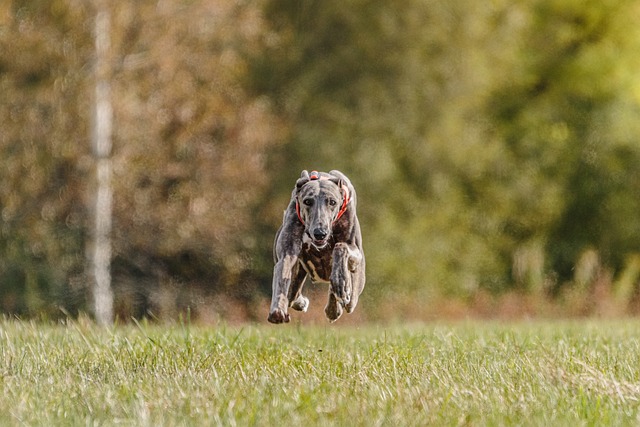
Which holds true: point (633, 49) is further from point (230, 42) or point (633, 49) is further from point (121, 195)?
point (121, 195)

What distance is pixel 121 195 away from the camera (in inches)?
832

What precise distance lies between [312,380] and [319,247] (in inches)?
31.9

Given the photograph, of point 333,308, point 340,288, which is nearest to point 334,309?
point 333,308

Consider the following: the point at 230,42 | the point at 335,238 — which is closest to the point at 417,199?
the point at 230,42

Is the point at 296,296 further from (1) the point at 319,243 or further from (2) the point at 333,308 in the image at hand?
(1) the point at 319,243

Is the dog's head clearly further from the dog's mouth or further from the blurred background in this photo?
the blurred background

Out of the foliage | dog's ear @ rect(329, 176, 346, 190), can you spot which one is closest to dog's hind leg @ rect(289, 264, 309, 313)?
dog's ear @ rect(329, 176, 346, 190)

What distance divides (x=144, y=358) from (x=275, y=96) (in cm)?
1784

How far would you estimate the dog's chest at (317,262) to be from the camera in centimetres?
654

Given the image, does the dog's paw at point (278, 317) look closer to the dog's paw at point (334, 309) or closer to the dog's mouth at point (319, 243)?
the dog's mouth at point (319, 243)

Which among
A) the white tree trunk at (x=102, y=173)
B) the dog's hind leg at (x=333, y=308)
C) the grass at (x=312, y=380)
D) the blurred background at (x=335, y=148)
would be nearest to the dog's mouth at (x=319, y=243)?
the dog's hind leg at (x=333, y=308)

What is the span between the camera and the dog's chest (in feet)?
21.5

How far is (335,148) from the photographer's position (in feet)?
75.6

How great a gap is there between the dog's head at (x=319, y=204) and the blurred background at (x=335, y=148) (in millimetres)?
13934
